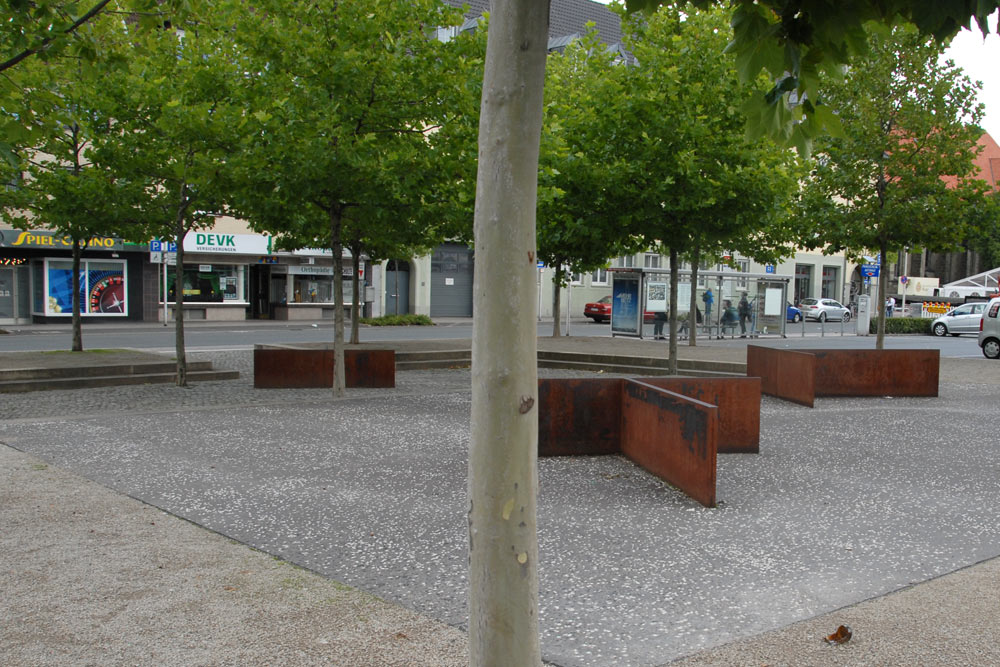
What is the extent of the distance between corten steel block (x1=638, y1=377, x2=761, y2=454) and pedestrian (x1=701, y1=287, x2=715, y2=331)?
21.8 m

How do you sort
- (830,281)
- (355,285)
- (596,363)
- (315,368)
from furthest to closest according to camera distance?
1. (830,281)
2. (355,285)
3. (596,363)
4. (315,368)

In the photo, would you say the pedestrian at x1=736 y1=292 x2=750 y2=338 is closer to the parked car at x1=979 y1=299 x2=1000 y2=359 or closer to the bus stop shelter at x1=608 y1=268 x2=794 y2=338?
the bus stop shelter at x1=608 y1=268 x2=794 y2=338

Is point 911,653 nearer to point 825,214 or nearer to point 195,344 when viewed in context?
→ point 825,214

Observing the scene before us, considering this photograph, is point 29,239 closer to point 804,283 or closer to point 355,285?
point 355,285

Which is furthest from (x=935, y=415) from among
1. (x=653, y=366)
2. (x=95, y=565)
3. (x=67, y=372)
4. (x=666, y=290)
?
(x=666, y=290)

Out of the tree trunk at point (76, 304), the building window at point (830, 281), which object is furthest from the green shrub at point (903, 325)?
the tree trunk at point (76, 304)

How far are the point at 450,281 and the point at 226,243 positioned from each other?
41.3ft

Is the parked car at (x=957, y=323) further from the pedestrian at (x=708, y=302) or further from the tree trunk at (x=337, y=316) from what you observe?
the tree trunk at (x=337, y=316)

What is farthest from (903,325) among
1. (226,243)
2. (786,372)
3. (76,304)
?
(76,304)

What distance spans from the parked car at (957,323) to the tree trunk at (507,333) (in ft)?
139

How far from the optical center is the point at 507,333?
9.14ft

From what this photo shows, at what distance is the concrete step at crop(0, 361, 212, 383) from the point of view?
44.5ft

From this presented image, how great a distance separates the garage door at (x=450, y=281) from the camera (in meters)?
46.4

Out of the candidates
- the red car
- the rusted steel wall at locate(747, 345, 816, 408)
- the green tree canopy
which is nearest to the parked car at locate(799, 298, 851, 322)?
the red car
